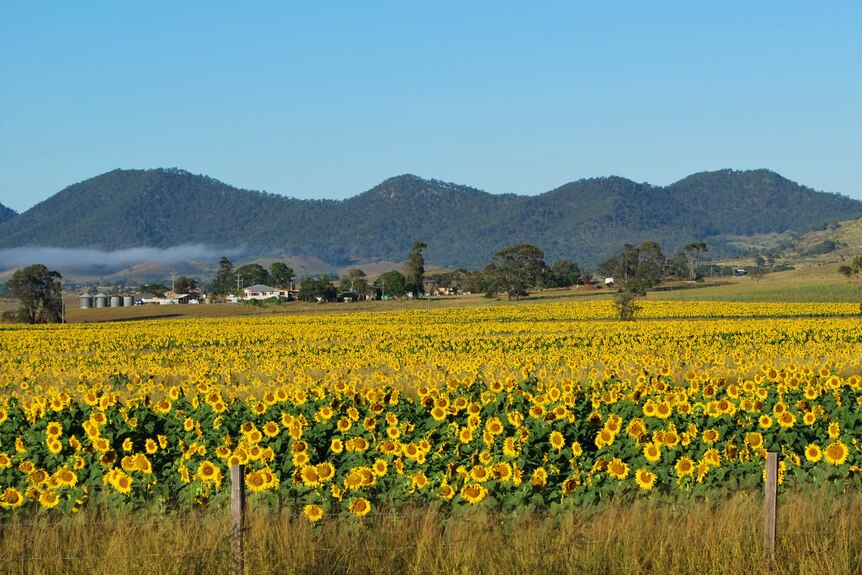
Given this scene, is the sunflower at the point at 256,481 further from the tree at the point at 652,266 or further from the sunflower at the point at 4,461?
the tree at the point at 652,266

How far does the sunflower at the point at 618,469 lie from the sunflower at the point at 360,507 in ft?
8.65

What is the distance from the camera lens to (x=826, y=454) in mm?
11742

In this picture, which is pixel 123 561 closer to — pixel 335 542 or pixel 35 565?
pixel 35 565

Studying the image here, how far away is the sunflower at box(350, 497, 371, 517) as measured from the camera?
9859 mm

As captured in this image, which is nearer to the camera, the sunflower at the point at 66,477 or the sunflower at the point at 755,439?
the sunflower at the point at 66,477

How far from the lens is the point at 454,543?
29.8ft

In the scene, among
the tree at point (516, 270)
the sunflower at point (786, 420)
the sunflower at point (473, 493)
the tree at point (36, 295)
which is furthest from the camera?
the tree at point (516, 270)

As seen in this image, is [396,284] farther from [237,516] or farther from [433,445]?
[237,516]

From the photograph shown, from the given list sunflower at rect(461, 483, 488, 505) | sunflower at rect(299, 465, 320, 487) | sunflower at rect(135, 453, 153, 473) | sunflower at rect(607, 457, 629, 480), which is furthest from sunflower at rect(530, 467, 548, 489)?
sunflower at rect(135, 453, 153, 473)

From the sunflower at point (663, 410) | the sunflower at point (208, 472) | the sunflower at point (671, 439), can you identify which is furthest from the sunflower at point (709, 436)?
the sunflower at point (208, 472)

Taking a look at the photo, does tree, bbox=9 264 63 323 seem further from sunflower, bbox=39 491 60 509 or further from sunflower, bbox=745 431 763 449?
sunflower, bbox=745 431 763 449

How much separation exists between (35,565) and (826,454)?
8.15m

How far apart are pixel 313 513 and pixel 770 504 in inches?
159

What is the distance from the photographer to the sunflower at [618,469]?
35.8ft
